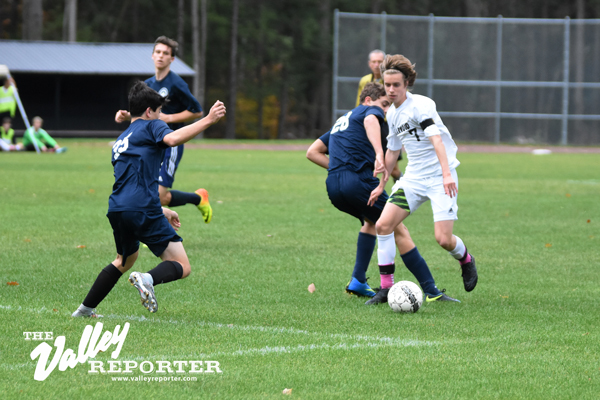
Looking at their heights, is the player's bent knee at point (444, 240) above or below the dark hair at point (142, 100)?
below

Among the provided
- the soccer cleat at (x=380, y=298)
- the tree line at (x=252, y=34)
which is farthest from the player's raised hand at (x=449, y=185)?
the tree line at (x=252, y=34)

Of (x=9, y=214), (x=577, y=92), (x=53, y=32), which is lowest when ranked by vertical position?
(x=9, y=214)

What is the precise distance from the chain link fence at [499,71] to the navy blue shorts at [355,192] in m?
28.9

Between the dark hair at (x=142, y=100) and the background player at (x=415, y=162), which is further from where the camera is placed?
the background player at (x=415, y=162)

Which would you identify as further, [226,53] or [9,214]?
[226,53]

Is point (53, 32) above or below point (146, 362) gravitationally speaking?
above

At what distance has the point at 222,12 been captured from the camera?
53.1m

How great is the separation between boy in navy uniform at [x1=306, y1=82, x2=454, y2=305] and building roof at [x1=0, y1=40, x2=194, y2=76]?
96.4 ft

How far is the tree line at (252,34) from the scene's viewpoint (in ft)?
172

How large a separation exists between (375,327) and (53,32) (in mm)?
51942

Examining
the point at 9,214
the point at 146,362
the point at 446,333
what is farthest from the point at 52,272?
the point at 9,214

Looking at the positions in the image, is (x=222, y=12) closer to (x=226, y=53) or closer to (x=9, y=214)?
(x=226, y=53)

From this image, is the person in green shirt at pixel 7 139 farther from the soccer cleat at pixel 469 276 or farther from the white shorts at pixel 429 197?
the soccer cleat at pixel 469 276

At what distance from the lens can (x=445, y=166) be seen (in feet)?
19.1
